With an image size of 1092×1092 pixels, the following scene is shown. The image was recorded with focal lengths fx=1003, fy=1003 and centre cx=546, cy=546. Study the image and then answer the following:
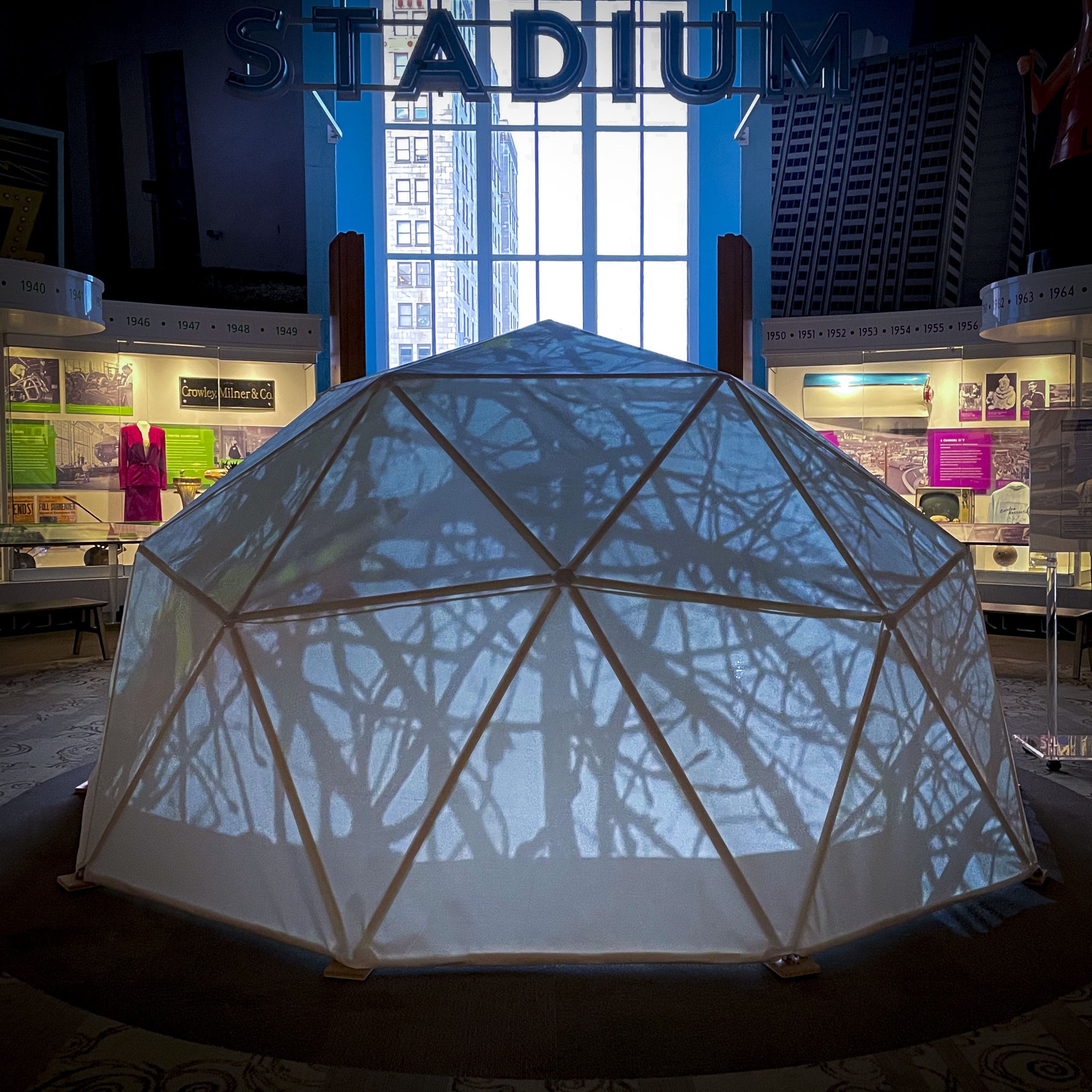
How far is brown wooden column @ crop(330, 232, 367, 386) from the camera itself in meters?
5.36

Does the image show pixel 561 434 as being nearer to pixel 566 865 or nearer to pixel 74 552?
pixel 566 865

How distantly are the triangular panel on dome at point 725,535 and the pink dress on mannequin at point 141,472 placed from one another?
857 centimetres

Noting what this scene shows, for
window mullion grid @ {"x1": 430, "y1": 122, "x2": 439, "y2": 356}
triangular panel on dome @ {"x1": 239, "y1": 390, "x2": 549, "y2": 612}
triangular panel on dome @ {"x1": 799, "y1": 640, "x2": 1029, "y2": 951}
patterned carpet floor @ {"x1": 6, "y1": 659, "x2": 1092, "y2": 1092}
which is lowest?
patterned carpet floor @ {"x1": 6, "y1": 659, "x2": 1092, "y2": 1092}

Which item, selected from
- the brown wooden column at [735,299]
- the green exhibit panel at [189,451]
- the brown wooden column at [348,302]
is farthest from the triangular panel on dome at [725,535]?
the green exhibit panel at [189,451]

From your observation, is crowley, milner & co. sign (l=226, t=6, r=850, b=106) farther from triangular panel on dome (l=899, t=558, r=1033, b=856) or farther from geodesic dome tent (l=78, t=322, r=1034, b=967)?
triangular panel on dome (l=899, t=558, r=1033, b=856)

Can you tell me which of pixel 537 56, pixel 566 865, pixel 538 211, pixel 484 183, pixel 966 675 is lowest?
pixel 566 865

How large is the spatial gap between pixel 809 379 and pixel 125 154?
8.66 metres

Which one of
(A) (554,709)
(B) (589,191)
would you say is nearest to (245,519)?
(A) (554,709)

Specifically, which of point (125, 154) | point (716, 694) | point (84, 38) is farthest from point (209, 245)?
point (716, 694)

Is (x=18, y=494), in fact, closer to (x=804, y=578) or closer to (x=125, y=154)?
(x=125, y=154)

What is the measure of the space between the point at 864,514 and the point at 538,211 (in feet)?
36.8

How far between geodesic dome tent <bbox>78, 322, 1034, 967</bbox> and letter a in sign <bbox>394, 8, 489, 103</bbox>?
7.59 metres

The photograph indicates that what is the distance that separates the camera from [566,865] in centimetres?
310

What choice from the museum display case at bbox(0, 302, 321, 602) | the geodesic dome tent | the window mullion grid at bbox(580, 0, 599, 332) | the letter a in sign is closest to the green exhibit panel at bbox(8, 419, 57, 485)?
the museum display case at bbox(0, 302, 321, 602)
